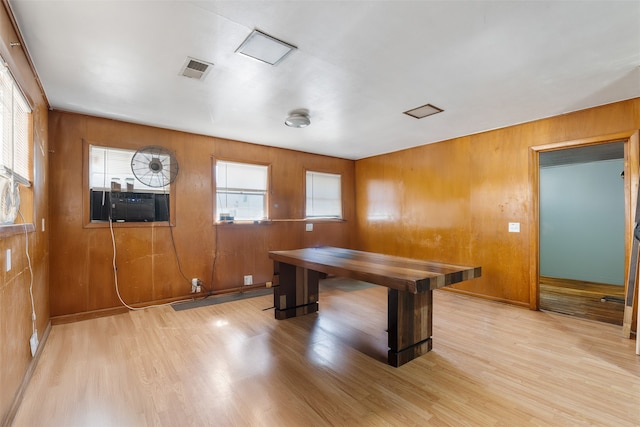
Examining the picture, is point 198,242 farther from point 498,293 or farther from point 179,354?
point 498,293

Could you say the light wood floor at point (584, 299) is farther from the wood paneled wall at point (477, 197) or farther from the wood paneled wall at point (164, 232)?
the wood paneled wall at point (164, 232)

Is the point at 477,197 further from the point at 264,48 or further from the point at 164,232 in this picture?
the point at 164,232

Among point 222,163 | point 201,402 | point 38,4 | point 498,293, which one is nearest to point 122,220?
point 222,163

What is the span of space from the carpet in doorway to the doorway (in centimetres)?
445

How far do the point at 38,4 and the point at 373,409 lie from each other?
10.5 feet

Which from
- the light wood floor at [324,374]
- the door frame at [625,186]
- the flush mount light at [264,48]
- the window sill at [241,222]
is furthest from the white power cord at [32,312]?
the door frame at [625,186]

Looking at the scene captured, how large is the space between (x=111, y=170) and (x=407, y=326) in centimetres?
397

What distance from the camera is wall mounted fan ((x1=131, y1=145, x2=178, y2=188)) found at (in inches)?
149

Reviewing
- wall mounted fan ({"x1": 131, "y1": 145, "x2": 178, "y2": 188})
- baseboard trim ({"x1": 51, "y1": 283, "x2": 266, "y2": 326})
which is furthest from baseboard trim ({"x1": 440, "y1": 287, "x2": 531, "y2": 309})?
wall mounted fan ({"x1": 131, "y1": 145, "x2": 178, "y2": 188})

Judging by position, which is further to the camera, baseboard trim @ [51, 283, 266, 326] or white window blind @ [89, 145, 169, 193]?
white window blind @ [89, 145, 169, 193]

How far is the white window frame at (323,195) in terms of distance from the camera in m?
5.68

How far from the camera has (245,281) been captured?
4.71 metres

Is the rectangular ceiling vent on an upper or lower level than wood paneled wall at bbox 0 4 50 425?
upper

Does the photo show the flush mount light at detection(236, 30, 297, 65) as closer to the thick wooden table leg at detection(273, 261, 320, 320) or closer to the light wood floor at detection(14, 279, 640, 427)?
the thick wooden table leg at detection(273, 261, 320, 320)
